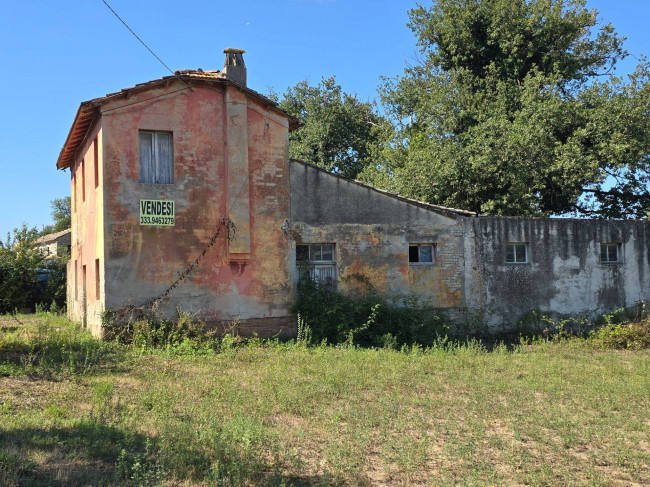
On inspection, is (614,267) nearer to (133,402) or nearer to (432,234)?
(432,234)

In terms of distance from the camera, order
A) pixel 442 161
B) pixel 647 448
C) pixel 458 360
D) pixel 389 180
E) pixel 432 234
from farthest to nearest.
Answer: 1. pixel 389 180
2. pixel 442 161
3. pixel 432 234
4. pixel 458 360
5. pixel 647 448

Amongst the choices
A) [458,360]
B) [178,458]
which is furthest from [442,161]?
[178,458]

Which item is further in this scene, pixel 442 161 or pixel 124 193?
pixel 442 161

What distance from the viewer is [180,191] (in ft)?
41.4

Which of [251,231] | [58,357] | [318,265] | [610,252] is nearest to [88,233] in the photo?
[251,231]

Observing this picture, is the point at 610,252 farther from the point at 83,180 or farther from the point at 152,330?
the point at 83,180

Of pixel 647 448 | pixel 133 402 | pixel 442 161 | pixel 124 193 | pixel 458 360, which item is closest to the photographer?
pixel 647 448

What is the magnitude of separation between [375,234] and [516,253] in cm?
408

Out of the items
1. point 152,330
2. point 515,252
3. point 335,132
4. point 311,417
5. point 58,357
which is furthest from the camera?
point 335,132

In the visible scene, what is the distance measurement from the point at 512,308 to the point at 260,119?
26.4 ft

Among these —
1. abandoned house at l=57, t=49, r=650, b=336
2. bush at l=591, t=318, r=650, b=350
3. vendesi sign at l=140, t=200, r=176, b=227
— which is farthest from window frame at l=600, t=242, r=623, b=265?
vendesi sign at l=140, t=200, r=176, b=227

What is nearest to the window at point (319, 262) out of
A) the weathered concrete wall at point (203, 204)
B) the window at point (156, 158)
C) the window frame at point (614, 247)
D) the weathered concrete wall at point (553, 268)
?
the weathered concrete wall at point (203, 204)

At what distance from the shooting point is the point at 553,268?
1548cm

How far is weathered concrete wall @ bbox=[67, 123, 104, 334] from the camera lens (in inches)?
496
